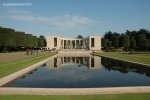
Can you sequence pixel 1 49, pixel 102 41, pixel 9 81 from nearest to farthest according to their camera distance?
pixel 9 81
pixel 1 49
pixel 102 41

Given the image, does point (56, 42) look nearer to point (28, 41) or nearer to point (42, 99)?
point (28, 41)

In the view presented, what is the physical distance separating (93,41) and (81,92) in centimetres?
8140

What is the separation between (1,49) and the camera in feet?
162

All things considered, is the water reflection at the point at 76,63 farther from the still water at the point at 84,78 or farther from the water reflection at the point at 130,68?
the still water at the point at 84,78

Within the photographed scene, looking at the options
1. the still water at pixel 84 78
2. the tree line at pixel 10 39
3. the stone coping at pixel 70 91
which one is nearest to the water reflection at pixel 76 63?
the still water at pixel 84 78

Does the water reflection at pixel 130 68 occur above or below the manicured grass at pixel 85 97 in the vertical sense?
below

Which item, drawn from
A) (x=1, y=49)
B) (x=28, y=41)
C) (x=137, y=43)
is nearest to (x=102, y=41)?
(x=137, y=43)

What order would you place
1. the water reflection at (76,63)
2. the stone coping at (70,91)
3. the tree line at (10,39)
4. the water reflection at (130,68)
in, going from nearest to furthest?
1. the stone coping at (70,91)
2. the water reflection at (130,68)
3. the water reflection at (76,63)
4. the tree line at (10,39)

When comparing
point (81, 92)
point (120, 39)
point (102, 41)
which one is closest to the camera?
point (81, 92)

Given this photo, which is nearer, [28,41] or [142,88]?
[142,88]

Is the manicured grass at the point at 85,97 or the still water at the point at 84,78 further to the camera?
the still water at the point at 84,78

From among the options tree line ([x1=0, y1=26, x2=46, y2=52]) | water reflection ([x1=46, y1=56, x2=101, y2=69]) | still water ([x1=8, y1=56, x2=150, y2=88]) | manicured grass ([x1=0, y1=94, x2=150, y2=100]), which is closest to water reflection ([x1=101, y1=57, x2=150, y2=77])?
still water ([x1=8, y1=56, x2=150, y2=88])

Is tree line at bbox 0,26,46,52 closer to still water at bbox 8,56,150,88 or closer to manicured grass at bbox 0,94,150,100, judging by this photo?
→ still water at bbox 8,56,150,88

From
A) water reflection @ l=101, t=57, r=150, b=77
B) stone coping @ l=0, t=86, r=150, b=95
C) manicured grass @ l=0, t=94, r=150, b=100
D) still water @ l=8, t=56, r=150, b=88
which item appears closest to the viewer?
manicured grass @ l=0, t=94, r=150, b=100
